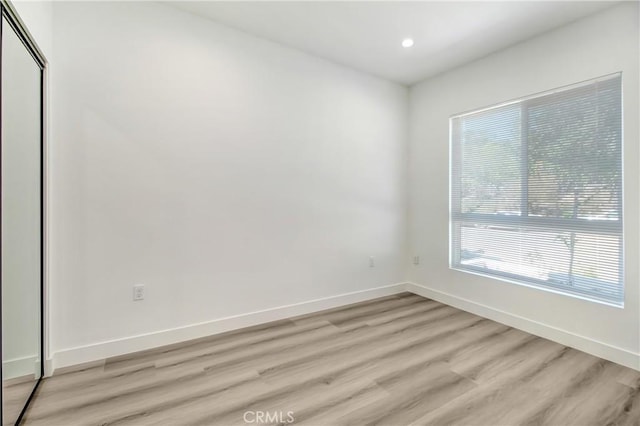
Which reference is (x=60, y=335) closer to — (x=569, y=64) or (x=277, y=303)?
(x=277, y=303)

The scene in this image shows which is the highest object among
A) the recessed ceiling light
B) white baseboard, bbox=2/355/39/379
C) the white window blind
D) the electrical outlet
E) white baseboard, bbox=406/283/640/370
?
the recessed ceiling light

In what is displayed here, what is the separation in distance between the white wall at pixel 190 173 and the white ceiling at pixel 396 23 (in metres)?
0.23

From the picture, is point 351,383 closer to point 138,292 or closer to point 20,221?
point 138,292

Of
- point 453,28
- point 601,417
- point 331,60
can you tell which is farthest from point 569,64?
point 601,417

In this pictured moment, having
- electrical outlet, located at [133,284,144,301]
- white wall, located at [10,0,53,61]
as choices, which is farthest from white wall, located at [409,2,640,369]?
white wall, located at [10,0,53,61]

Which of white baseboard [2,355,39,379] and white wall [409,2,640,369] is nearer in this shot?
white baseboard [2,355,39,379]

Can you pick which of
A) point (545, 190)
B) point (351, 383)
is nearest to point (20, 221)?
point (351, 383)

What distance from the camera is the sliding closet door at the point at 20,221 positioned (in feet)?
4.96

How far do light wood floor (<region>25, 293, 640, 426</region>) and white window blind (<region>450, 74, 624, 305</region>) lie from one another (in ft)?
2.34

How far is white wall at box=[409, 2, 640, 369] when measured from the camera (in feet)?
7.32

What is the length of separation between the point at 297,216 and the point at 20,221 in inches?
80.8

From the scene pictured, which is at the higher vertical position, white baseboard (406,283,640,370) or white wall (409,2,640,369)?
white wall (409,2,640,369)

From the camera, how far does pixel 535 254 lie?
9.34ft

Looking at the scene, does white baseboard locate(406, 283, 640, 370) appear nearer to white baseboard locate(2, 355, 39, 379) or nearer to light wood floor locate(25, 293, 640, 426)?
light wood floor locate(25, 293, 640, 426)
